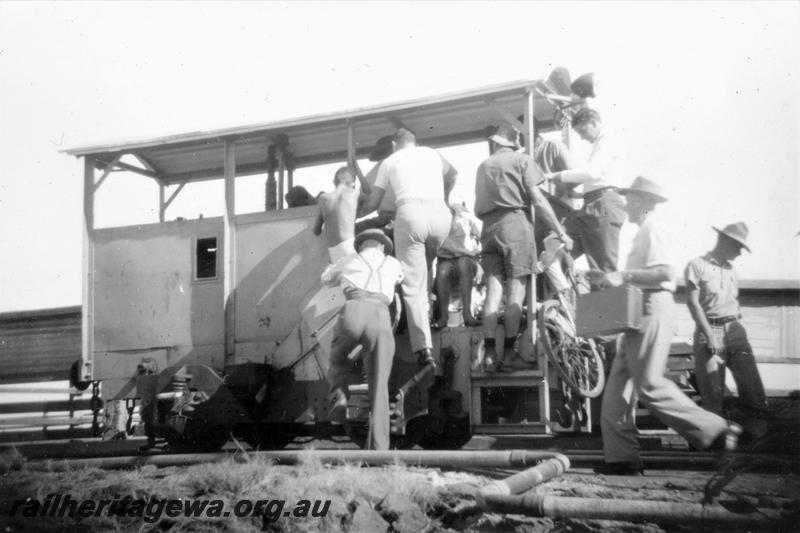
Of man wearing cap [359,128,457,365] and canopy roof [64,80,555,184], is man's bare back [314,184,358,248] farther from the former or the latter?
canopy roof [64,80,555,184]

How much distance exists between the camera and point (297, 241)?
29.1 ft

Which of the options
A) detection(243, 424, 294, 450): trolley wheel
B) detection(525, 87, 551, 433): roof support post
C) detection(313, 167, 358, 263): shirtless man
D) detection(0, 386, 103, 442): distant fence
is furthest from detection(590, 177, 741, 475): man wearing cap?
detection(0, 386, 103, 442): distant fence

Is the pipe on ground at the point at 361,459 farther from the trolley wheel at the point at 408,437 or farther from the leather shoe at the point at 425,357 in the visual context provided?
the leather shoe at the point at 425,357

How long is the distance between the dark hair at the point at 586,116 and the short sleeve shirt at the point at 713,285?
1804 mm

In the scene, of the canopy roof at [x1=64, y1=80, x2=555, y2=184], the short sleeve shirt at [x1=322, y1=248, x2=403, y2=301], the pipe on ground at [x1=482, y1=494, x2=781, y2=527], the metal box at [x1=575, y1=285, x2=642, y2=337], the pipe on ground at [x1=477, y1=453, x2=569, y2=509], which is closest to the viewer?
the pipe on ground at [x1=482, y1=494, x2=781, y2=527]

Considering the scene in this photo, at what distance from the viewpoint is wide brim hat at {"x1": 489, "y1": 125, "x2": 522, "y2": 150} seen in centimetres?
A: 768

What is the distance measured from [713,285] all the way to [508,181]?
244 cm

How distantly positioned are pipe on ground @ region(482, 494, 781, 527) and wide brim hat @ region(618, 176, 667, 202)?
8.90 feet

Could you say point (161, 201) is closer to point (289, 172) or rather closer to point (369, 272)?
point (289, 172)

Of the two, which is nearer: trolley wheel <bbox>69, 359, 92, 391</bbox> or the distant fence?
trolley wheel <bbox>69, 359, 92, 391</bbox>

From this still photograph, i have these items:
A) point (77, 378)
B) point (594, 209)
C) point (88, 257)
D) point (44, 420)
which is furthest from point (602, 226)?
point (44, 420)

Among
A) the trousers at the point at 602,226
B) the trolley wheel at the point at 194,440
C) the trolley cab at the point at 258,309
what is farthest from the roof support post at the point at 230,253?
the trousers at the point at 602,226

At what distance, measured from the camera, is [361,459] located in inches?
235

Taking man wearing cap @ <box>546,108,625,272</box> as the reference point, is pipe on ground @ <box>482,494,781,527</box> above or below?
below
